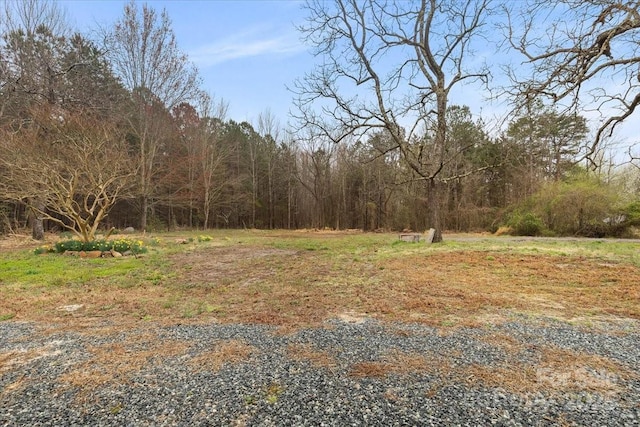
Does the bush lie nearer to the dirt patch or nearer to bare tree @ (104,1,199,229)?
the dirt patch

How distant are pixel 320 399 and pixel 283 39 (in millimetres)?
11063

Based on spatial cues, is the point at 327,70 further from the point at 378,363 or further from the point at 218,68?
the point at 378,363

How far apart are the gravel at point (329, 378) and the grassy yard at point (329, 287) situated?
56cm

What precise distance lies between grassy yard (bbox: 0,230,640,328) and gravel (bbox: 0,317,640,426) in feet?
1.83

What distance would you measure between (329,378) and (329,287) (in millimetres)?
2943

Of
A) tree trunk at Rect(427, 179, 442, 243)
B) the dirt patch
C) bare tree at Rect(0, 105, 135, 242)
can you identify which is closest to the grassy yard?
the dirt patch

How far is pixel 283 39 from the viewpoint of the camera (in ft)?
35.6

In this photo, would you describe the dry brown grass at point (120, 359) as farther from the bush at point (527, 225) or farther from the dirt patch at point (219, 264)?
the bush at point (527, 225)

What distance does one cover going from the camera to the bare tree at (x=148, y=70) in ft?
53.8

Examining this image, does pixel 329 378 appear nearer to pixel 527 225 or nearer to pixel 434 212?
pixel 434 212

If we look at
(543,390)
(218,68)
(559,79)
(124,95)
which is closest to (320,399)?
(543,390)

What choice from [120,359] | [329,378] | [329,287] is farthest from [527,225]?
[120,359]

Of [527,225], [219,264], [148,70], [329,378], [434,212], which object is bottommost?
[329,378]

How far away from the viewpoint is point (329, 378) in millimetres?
2293
